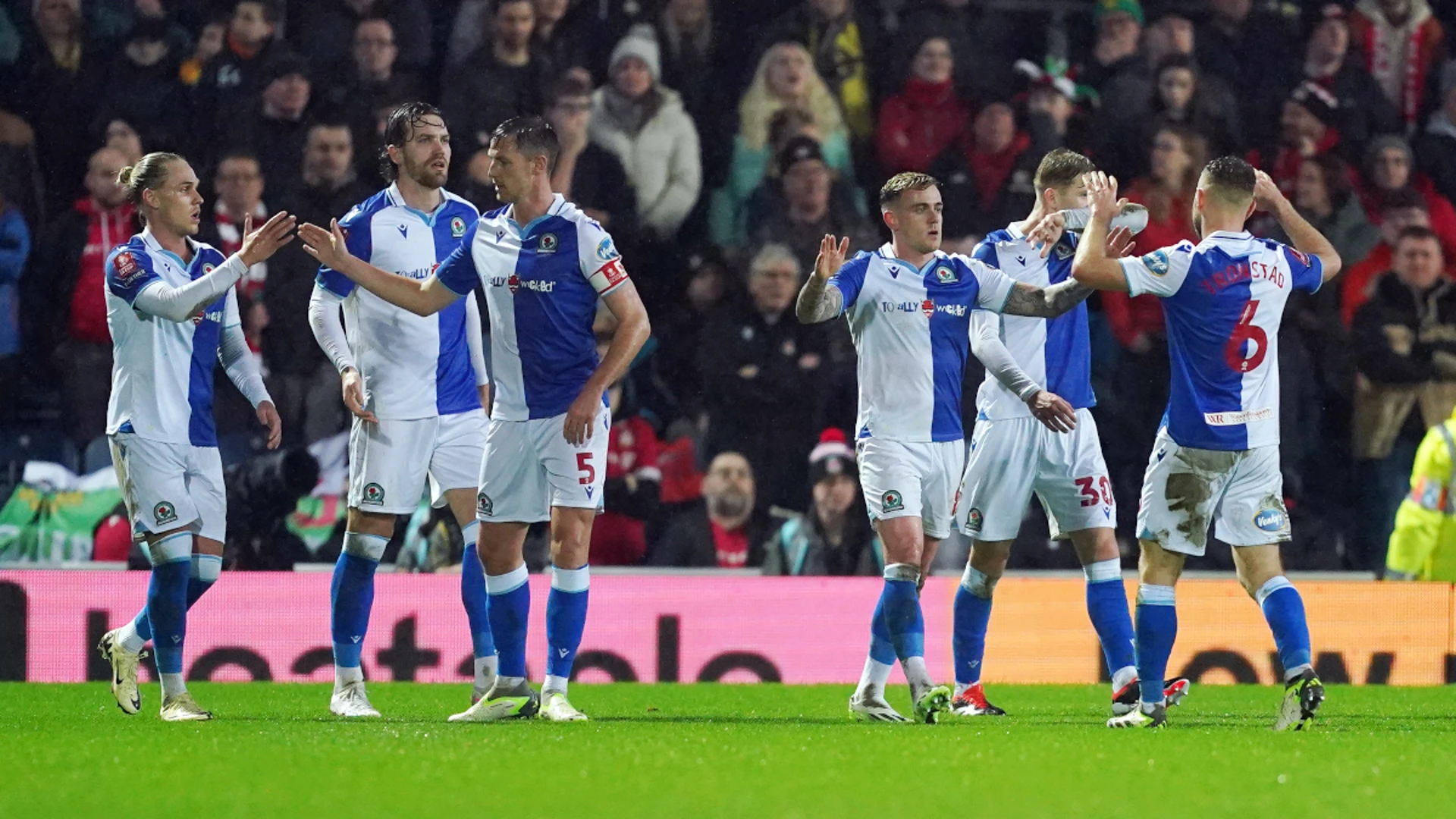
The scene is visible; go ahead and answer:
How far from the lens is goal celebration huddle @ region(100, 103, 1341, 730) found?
7012mm

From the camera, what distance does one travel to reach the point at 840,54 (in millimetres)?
13242

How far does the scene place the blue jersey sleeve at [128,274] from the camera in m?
7.44

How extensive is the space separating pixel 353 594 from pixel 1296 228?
3976 mm

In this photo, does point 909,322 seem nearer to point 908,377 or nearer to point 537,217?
point 908,377

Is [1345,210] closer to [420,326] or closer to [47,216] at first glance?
[420,326]

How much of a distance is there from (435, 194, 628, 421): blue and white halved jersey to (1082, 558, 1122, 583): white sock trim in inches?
87.5

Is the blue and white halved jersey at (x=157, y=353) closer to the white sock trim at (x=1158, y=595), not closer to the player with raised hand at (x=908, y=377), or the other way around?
the player with raised hand at (x=908, y=377)

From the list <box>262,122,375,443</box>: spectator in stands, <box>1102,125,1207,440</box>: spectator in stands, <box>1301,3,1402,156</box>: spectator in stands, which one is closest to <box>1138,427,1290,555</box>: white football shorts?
<box>1102,125,1207,440</box>: spectator in stands

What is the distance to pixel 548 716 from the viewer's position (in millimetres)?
7207

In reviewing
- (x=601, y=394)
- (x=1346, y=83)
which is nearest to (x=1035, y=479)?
(x=601, y=394)

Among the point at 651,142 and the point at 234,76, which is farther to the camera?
the point at 651,142

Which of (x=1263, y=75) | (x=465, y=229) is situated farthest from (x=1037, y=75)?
(x=465, y=229)

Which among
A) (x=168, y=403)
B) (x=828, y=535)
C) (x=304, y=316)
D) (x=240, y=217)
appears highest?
(x=240, y=217)

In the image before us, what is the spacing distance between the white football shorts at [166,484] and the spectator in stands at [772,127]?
563 cm
